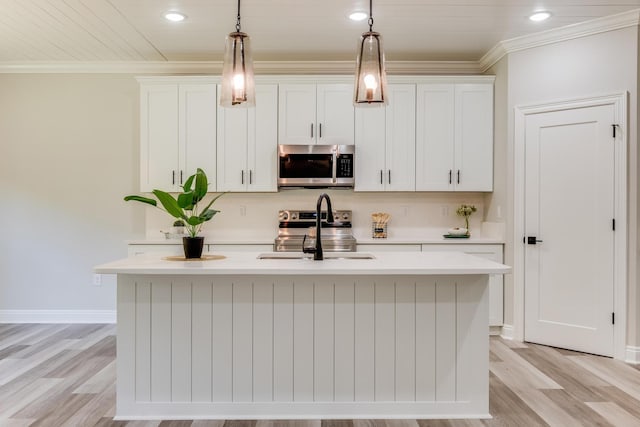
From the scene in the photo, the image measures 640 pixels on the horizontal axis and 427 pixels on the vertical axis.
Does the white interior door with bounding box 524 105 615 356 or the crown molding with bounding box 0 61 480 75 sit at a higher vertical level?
the crown molding with bounding box 0 61 480 75

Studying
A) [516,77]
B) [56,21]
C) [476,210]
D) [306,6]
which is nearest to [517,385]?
[476,210]

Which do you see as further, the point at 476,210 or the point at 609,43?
the point at 476,210

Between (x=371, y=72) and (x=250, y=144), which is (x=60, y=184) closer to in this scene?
(x=250, y=144)

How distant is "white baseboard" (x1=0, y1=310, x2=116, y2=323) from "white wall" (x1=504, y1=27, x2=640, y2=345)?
3925 mm

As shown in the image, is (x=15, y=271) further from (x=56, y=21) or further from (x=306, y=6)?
(x=306, y=6)

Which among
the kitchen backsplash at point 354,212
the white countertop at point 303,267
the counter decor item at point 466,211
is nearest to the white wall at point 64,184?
the kitchen backsplash at point 354,212

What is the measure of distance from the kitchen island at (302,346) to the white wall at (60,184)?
2.54m

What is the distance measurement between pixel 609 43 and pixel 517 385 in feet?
8.79

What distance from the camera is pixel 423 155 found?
14.6ft

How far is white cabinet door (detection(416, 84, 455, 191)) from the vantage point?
14.5 ft

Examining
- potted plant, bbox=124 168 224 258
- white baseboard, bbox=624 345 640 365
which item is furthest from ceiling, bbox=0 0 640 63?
white baseboard, bbox=624 345 640 365

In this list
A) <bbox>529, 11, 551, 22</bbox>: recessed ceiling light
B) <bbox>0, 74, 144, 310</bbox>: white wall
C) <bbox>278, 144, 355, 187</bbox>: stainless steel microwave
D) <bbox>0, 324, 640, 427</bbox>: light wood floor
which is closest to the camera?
<bbox>0, 324, 640, 427</bbox>: light wood floor

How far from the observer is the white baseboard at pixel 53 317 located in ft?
15.3

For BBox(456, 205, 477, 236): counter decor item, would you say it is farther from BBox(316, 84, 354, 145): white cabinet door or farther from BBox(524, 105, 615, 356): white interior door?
BBox(316, 84, 354, 145): white cabinet door
